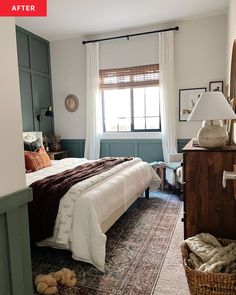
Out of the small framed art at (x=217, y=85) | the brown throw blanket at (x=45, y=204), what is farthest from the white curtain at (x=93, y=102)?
the brown throw blanket at (x=45, y=204)

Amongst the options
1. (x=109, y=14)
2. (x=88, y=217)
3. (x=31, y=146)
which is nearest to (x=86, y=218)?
(x=88, y=217)

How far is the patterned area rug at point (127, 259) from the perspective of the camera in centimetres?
200

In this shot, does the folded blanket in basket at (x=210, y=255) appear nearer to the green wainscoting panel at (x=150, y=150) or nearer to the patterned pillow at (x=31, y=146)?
the patterned pillow at (x=31, y=146)

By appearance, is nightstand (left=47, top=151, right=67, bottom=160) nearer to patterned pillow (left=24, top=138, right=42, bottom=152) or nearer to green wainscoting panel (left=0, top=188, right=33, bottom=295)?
patterned pillow (left=24, top=138, right=42, bottom=152)

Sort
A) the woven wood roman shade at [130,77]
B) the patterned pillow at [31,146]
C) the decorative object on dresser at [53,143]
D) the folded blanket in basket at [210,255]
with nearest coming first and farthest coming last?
1. the folded blanket in basket at [210,255]
2. the patterned pillow at [31,146]
3. the woven wood roman shade at [130,77]
4. the decorative object on dresser at [53,143]

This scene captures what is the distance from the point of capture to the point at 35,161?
3650mm

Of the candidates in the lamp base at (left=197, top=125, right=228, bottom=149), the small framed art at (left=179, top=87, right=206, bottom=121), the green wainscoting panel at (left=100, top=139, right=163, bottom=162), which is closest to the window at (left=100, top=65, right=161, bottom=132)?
the green wainscoting panel at (left=100, top=139, right=163, bottom=162)

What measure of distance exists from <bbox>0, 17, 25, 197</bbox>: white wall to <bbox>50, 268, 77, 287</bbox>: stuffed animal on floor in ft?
3.62

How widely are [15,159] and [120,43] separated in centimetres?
447

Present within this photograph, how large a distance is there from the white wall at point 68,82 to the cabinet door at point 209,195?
378 centimetres

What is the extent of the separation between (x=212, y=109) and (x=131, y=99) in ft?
11.4

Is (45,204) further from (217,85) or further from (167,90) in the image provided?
(217,85)

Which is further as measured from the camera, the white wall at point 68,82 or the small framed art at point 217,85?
the white wall at point 68,82

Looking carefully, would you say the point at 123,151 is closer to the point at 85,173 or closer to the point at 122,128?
the point at 122,128
